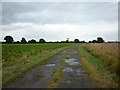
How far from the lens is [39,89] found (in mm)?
6547

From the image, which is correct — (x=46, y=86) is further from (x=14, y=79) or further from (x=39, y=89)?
(x=14, y=79)

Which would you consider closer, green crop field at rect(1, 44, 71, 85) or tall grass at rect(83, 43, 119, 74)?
green crop field at rect(1, 44, 71, 85)

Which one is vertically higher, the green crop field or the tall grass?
the tall grass

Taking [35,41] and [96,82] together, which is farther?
[35,41]

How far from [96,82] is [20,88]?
3.69m

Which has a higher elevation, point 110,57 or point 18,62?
point 110,57

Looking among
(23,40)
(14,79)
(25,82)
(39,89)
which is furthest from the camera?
(23,40)

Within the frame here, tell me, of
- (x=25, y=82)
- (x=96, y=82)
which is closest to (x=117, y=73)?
(x=96, y=82)

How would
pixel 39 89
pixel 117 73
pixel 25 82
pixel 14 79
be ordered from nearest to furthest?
pixel 39 89 → pixel 25 82 → pixel 14 79 → pixel 117 73

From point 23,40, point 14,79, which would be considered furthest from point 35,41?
point 14,79

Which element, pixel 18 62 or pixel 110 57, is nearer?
pixel 110 57

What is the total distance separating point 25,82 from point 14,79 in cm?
93

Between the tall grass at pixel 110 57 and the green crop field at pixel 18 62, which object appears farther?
the tall grass at pixel 110 57

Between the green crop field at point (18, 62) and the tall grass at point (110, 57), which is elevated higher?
the tall grass at point (110, 57)
